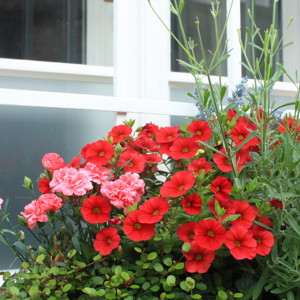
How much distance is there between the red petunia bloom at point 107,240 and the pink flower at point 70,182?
0.13 metres

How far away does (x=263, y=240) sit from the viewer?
4.00 feet

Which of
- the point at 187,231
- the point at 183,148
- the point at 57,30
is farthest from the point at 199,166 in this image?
the point at 57,30

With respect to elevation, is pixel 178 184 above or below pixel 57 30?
below

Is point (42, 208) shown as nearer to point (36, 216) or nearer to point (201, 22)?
point (36, 216)

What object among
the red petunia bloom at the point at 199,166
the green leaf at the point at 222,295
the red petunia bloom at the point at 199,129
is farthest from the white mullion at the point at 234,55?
the green leaf at the point at 222,295

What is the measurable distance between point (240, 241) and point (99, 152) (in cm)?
54

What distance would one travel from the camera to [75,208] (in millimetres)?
1409

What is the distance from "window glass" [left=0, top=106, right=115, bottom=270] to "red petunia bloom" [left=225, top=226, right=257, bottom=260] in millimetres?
1023

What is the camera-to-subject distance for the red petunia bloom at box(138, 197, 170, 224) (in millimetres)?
1245

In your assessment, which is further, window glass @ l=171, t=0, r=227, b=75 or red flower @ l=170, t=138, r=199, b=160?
window glass @ l=171, t=0, r=227, b=75

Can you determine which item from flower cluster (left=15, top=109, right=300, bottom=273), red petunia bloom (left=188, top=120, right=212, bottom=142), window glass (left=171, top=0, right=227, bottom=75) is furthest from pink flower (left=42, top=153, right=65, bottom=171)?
window glass (left=171, top=0, right=227, bottom=75)

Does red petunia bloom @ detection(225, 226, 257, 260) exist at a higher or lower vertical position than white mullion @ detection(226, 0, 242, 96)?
lower

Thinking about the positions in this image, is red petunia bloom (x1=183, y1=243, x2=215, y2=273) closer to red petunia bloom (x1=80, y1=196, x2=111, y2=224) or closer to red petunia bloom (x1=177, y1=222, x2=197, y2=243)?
red petunia bloom (x1=177, y1=222, x2=197, y2=243)

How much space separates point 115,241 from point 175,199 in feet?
0.74
